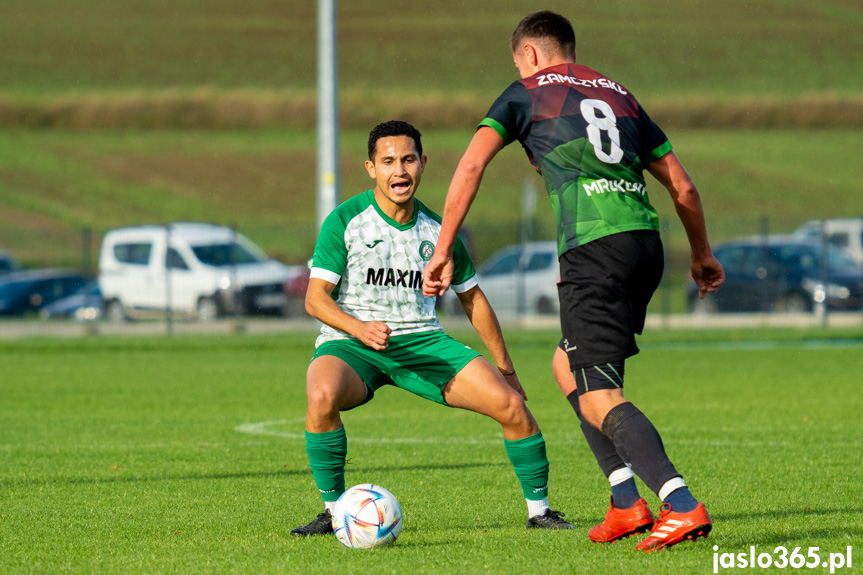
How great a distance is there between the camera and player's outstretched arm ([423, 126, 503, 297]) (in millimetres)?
4973

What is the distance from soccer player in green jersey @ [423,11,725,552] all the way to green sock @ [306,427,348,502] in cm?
100

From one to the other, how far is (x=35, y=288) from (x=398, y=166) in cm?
2500

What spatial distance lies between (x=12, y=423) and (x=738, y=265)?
18286 mm

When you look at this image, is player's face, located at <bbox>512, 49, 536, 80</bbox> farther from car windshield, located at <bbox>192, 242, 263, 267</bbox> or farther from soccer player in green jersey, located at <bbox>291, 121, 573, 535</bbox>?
car windshield, located at <bbox>192, 242, 263, 267</bbox>

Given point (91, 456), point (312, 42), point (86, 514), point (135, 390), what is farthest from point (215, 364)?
point (312, 42)

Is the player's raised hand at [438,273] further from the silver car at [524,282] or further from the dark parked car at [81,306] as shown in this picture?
the dark parked car at [81,306]

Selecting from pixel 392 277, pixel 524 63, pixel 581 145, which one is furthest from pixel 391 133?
pixel 581 145

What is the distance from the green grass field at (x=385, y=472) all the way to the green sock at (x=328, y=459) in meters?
0.29

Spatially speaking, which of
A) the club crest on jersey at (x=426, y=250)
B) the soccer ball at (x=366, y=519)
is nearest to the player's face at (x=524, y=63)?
the club crest on jersey at (x=426, y=250)

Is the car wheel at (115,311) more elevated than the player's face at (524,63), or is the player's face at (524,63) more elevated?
the player's face at (524,63)

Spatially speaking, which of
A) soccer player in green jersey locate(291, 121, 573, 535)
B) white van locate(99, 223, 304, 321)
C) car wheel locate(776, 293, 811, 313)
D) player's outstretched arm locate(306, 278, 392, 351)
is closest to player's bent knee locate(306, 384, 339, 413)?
soccer player in green jersey locate(291, 121, 573, 535)

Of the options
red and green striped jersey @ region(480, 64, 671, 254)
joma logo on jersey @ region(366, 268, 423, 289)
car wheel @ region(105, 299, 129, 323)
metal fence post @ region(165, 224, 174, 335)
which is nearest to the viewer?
red and green striped jersey @ region(480, 64, 671, 254)

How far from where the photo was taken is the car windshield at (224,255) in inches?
996

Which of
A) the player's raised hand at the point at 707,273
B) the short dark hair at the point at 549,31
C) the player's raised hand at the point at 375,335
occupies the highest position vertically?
the short dark hair at the point at 549,31
